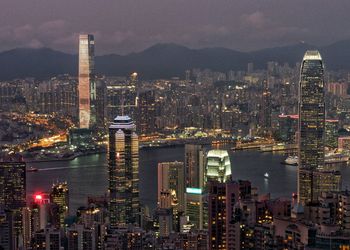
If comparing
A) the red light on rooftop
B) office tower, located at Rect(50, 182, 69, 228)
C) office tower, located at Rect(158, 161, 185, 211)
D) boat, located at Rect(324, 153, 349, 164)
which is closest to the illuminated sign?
office tower, located at Rect(158, 161, 185, 211)

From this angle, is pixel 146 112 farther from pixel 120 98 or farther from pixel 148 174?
pixel 148 174

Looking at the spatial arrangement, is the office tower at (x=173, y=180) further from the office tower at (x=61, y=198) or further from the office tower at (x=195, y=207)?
the office tower at (x=61, y=198)

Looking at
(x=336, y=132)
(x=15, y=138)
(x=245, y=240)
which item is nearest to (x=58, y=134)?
(x=15, y=138)

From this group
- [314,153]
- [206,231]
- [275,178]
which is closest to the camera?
[206,231]

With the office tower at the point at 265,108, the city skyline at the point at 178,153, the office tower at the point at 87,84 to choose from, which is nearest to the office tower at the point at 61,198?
the city skyline at the point at 178,153

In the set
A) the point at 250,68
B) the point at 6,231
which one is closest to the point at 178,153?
the point at 250,68

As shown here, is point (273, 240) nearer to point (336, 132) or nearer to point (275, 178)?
point (275, 178)
